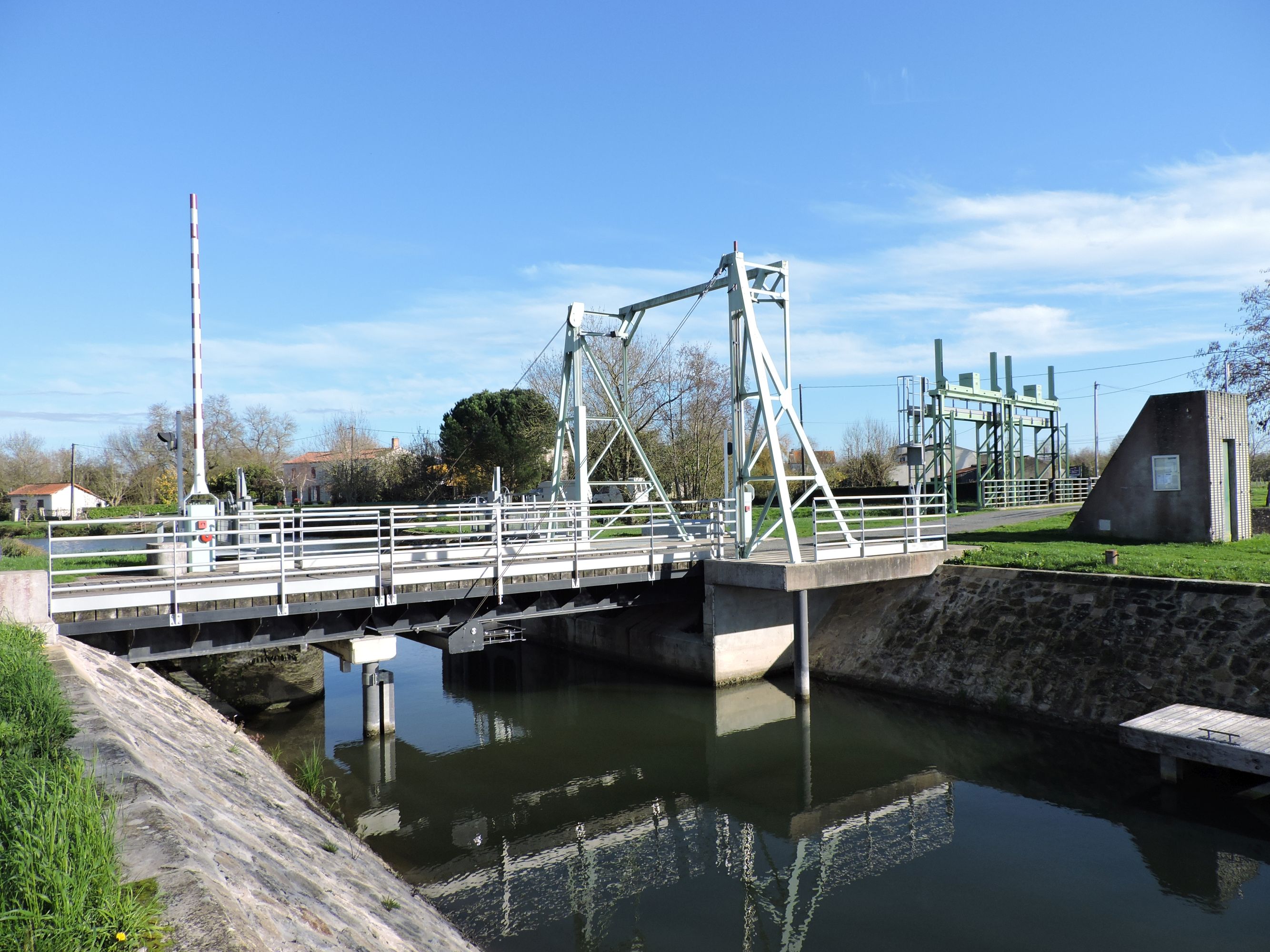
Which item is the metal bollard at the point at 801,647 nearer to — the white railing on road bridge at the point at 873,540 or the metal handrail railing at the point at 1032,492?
the white railing on road bridge at the point at 873,540

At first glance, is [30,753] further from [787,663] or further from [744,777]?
[787,663]

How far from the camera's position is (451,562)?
13500 mm

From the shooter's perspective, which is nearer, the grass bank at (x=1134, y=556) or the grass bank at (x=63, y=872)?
the grass bank at (x=63, y=872)

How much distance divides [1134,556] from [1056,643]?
3352 millimetres

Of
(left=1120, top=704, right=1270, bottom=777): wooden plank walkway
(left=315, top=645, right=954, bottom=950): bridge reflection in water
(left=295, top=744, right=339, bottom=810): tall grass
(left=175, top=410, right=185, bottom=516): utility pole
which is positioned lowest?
(left=315, top=645, right=954, bottom=950): bridge reflection in water

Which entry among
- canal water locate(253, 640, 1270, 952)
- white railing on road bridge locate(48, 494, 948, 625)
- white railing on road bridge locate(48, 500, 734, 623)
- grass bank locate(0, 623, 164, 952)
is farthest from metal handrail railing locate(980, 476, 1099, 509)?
grass bank locate(0, 623, 164, 952)

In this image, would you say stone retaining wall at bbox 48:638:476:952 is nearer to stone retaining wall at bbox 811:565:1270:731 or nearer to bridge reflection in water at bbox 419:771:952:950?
bridge reflection in water at bbox 419:771:952:950

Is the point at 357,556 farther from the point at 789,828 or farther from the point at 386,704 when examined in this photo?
the point at 789,828

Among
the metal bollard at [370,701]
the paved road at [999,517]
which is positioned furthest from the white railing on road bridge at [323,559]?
the paved road at [999,517]

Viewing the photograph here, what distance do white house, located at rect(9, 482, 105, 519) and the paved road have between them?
62191 mm

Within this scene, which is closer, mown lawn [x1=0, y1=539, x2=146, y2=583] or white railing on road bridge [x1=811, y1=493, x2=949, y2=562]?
mown lawn [x1=0, y1=539, x2=146, y2=583]

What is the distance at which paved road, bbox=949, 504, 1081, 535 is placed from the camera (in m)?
24.9

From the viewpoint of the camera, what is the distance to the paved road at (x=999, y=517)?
24.9 m

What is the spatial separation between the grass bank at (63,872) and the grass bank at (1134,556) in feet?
49.0
